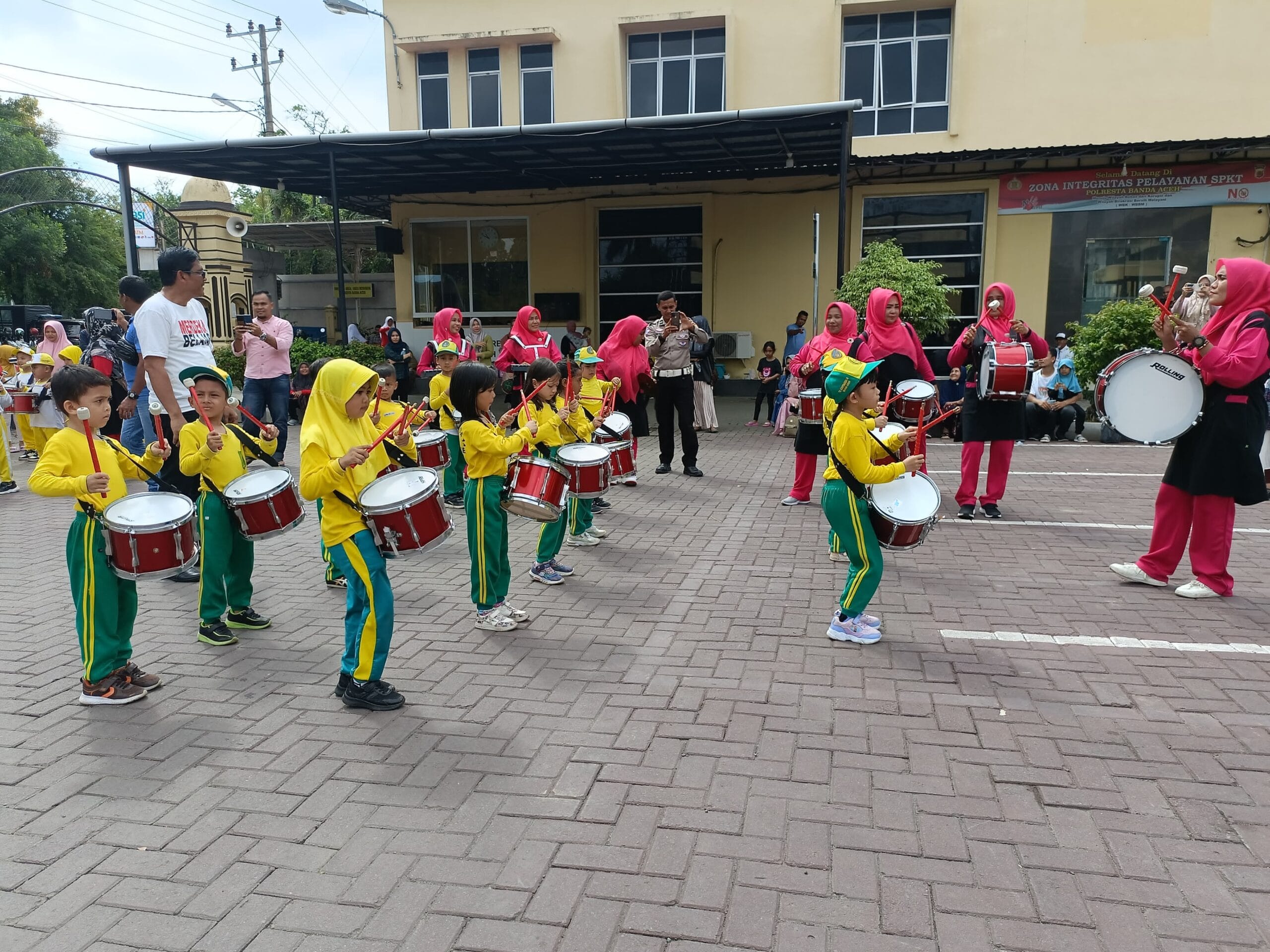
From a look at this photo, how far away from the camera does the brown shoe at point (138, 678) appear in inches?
169

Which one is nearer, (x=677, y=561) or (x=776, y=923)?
(x=776, y=923)

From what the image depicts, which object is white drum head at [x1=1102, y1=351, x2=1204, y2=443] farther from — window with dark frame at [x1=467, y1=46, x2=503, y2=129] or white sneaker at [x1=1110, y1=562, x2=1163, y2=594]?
window with dark frame at [x1=467, y1=46, x2=503, y2=129]

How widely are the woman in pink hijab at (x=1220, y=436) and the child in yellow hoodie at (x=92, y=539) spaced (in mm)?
6086

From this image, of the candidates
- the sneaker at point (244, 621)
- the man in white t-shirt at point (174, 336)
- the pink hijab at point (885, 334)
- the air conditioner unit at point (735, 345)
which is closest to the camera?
the sneaker at point (244, 621)

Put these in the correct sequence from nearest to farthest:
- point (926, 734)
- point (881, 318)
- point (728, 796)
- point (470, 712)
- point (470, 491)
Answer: point (728, 796) < point (926, 734) < point (470, 712) < point (470, 491) < point (881, 318)

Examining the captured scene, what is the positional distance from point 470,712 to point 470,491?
1.46 meters

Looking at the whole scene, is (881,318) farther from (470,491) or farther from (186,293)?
(186,293)

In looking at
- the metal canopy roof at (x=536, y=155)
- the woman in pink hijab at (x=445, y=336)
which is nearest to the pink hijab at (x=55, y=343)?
the metal canopy roof at (x=536, y=155)

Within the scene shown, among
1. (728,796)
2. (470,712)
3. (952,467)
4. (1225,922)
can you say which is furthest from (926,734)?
(952,467)

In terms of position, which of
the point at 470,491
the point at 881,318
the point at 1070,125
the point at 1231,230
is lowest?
the point at 470,491

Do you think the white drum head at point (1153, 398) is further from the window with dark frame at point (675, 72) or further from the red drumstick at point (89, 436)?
the window with dark frame at point (675, 72)

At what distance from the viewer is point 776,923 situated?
2629 millimetres

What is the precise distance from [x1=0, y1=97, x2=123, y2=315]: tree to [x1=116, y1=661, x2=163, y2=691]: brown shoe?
3378 centimetres

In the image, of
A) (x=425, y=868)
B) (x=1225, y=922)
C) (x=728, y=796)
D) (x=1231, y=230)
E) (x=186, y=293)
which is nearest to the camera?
(x=1225, y=922)
